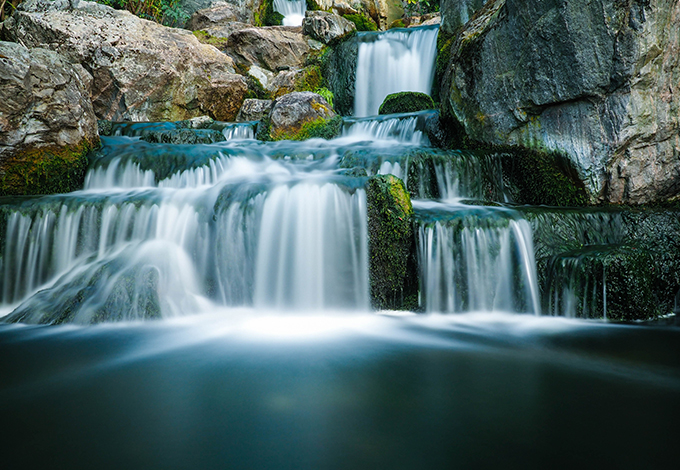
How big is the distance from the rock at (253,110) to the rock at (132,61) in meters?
0.86

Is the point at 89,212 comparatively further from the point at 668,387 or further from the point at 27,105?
the point at 668,387

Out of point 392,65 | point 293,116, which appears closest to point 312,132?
point 293,116

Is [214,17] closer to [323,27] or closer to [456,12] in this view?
[323,27]

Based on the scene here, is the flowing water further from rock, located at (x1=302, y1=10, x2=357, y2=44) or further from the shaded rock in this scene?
rock, located at (x1=302, y1=10, x2=357, y2=44)

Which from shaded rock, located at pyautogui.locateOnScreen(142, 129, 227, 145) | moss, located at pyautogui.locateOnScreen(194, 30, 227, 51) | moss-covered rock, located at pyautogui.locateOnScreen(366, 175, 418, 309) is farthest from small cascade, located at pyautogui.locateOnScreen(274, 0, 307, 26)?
moss-covered rock, located at pyautogui.locateOnScreen(366, 175, 418, 309)

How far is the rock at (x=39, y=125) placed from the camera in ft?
17.8

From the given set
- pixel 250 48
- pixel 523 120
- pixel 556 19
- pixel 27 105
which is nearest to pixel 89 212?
pixel 27 105

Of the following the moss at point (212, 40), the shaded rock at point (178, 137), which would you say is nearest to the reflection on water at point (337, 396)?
the shaded rock at point (178, 137)

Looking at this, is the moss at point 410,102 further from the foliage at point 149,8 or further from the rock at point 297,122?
the foliage at point 149,8

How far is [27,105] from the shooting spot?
558 cm

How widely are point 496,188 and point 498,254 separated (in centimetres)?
198

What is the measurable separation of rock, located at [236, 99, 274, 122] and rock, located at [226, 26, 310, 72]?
2.98m

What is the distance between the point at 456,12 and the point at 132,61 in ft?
24.7

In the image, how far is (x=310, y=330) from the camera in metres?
3.46
